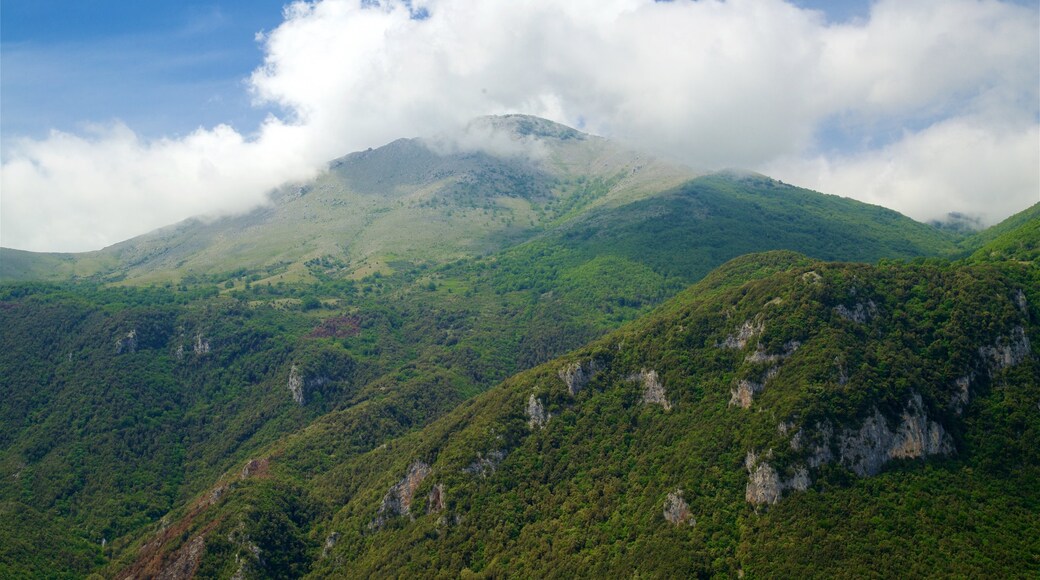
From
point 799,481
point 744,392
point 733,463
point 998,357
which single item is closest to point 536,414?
point 744,392

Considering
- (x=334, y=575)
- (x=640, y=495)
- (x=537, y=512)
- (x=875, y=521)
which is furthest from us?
(x=334, y=575)

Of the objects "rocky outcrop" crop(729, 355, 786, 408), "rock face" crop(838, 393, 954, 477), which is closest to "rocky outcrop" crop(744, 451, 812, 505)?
"rock face" crop(838, 393, 954, 477)

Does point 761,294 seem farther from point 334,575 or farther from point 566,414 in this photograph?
point 334,575

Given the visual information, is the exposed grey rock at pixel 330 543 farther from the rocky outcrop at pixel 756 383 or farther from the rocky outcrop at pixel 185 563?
the rocky outcrop at pixel 756 383

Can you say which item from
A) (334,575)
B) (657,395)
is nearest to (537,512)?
(657,395)

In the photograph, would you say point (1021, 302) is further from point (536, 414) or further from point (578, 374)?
point (536, 414)

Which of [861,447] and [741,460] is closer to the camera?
[861,447]
